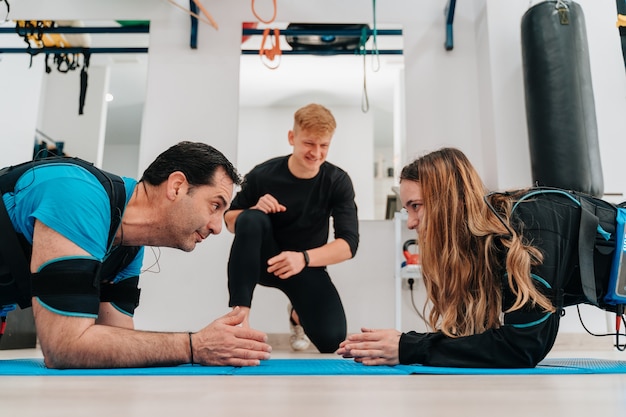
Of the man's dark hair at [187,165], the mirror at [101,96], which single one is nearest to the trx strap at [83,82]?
the mirror at [101,96]

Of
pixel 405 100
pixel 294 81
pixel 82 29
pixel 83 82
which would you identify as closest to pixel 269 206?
pixel 294 81

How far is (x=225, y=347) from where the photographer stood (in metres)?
1.16

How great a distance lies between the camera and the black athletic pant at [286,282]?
200 centimetres

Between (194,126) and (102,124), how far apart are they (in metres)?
0.63

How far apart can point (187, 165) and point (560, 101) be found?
1967 millimetres

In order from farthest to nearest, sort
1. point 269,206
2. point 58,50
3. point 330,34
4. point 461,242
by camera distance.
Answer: point 58,50
point 330,34
point 269,206
point 461,242

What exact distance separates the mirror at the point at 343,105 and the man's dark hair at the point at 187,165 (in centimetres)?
159

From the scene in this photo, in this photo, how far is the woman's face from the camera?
150cm

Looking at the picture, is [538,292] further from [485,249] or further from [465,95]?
[465,95]

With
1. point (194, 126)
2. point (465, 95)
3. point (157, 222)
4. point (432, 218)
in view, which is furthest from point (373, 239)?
point (157, 222)

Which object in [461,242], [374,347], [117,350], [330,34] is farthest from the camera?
[330,34]

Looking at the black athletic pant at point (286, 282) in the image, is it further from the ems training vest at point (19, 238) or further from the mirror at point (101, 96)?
the mirror at point (101, 96)

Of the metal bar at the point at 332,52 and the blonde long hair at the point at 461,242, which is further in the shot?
the metal bar at the point at 332,52

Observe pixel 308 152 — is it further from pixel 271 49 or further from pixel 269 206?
pixel 271 49
